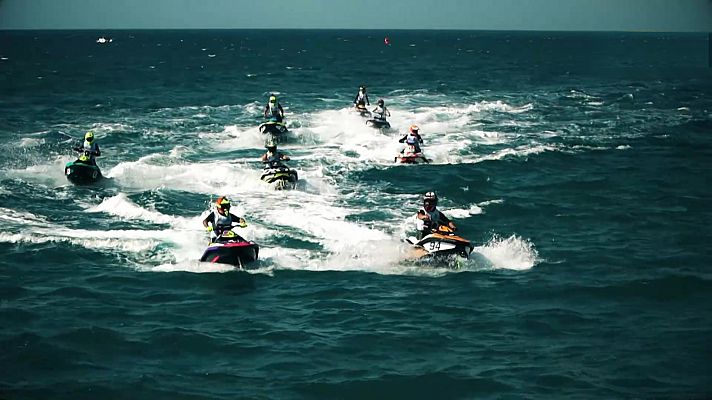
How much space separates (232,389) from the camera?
16.1 metres

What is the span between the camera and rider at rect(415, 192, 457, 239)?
891 inches

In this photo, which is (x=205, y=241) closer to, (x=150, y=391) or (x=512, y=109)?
(x=150, y=391)

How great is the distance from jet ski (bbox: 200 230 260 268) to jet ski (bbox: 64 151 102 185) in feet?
37.3

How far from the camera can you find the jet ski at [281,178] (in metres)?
31.8

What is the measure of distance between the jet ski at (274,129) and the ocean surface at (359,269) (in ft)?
2.97

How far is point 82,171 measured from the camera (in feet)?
105

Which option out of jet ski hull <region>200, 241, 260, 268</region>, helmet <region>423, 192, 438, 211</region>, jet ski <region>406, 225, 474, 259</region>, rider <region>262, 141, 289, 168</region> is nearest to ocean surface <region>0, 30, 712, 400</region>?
jet ski hull <region>200, 241, 260, 268</region>

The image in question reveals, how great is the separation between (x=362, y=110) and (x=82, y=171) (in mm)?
20303

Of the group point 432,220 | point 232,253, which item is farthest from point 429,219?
point 232,253

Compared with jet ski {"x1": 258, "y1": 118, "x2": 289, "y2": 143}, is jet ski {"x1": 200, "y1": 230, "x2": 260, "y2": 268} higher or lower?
lower

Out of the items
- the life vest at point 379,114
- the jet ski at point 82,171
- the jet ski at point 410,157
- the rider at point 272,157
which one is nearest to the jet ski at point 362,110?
the life vest at point 379,114

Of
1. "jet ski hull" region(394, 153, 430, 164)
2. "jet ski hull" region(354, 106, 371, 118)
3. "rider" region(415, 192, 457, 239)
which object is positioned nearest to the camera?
"rider" region(415, 192, 457, 239)

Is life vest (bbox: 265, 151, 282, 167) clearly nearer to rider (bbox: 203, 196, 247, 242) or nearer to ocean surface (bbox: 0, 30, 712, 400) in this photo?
ocean surface (bbox: 0, 30, 712, 400)

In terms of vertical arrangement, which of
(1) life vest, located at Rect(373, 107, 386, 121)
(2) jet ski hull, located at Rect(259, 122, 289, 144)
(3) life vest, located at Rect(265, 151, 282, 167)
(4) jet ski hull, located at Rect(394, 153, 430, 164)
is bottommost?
(3) life vest, located at Rect(265, 151, 282, 167)
